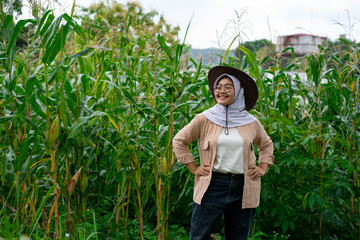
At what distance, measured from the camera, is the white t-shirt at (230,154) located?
8.20ft

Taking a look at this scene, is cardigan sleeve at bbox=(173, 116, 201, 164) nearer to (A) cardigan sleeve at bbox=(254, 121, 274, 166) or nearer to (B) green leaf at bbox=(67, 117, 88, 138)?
(A) cardigan sleeve at bbox=(254, 121, 274, 166)

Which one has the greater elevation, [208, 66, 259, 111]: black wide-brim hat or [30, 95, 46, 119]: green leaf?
[208, 66, 259, 111]: black wide-brim hat

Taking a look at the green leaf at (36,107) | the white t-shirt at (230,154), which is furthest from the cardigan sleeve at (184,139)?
the green leaf at (36,107)

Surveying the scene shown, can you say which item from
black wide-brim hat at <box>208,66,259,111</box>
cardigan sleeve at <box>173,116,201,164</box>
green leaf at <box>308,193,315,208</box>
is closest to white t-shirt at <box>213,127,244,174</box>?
cardigan sleeve at <box>173,116,201,164</box>

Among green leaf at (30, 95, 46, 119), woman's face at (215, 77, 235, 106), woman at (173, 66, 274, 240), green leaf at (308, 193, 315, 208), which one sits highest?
woman's face at (215, 77, 235, 106)

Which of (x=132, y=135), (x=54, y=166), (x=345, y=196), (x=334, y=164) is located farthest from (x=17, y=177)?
(x=345, y=196)

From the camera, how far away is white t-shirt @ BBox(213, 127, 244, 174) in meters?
2.50

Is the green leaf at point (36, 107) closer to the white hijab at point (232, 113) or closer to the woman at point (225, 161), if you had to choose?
the woman at point (225, 161)

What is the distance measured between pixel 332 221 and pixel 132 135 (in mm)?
1830

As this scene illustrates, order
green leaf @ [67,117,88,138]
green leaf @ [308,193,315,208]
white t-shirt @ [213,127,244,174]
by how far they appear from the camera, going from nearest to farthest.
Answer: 1. white t-shirt @ [213,127,244,174]
2. green leaf @ [67,117,88,138]
3. green leaf @ [308,193,315,208]

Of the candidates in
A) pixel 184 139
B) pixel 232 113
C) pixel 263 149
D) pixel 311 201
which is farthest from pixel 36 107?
pixel 311 201

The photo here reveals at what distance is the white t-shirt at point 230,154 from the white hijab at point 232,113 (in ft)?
0.32

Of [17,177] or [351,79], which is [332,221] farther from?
[17,177]

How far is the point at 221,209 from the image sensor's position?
2.56m
